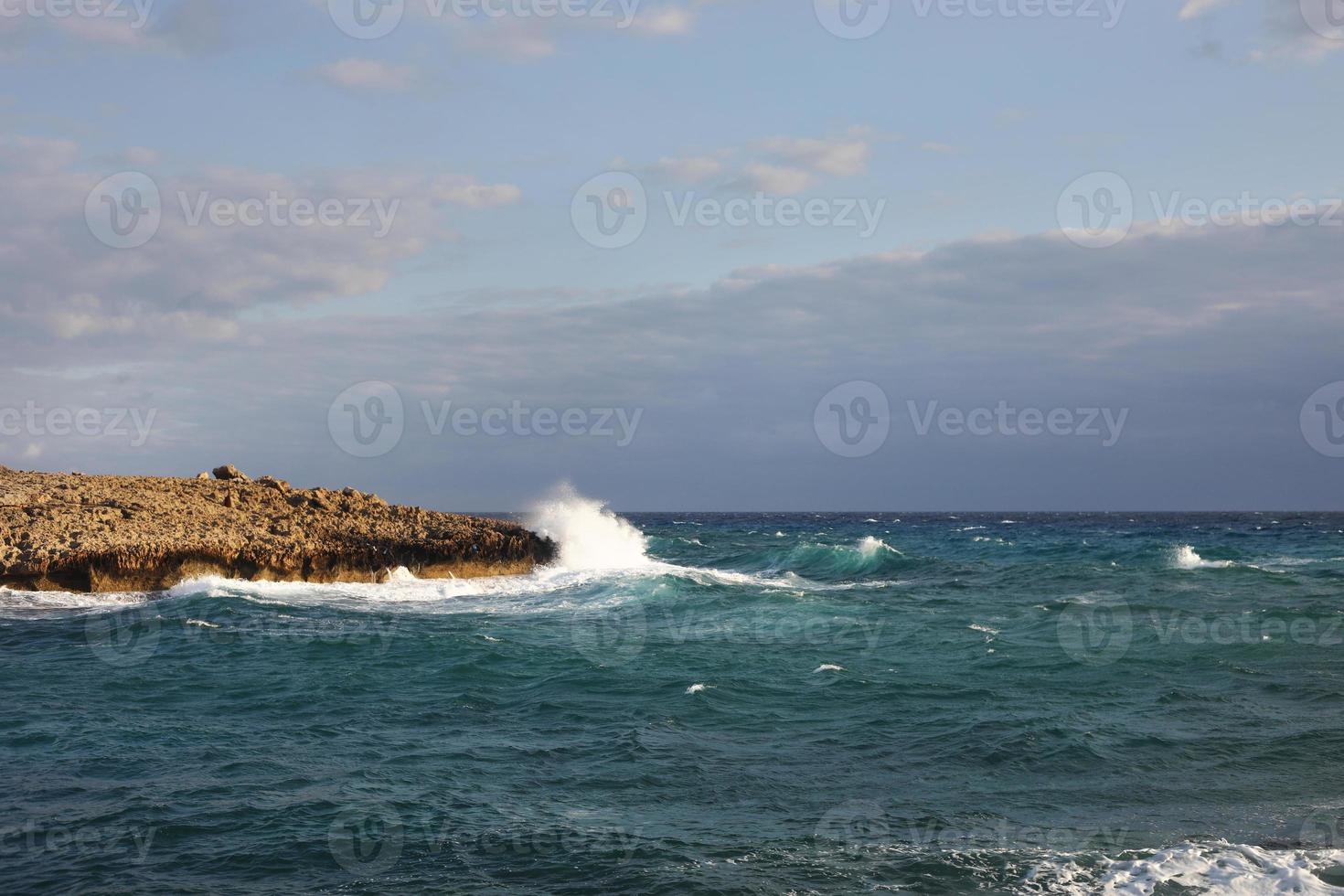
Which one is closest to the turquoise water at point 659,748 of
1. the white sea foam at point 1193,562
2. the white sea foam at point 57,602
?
the white sea foam at point 57,602

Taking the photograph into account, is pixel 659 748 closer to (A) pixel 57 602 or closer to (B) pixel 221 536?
(A) pixel 57 602

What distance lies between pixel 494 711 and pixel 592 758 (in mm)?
2812

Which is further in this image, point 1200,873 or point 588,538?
point 588,538

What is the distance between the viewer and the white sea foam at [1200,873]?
320 inches

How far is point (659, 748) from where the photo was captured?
12.3 meters

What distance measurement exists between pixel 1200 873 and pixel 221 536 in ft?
81.2

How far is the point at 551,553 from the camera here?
34188 millimetres

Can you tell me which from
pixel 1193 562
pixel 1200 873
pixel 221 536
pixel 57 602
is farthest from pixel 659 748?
pixel 1193 562

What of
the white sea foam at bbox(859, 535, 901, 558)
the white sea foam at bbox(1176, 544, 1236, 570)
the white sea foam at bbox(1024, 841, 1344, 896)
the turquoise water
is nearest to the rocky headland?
the turquoise water

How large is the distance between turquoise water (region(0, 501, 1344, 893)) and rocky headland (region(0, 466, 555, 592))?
3.54 ft

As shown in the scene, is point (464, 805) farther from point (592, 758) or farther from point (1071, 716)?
point (1071, 716)

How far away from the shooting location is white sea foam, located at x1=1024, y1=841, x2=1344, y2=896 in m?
8.13

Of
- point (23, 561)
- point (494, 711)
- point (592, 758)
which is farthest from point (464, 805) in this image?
point (23, 561)

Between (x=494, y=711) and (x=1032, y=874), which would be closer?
(x=1032, y=874)
